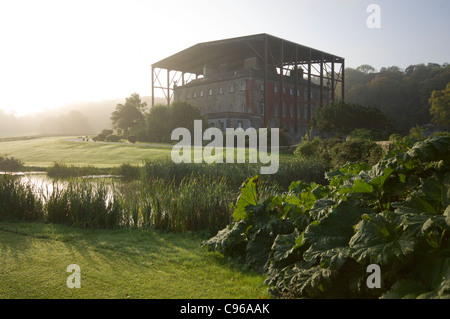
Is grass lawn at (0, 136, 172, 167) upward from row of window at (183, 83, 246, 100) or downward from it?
downward

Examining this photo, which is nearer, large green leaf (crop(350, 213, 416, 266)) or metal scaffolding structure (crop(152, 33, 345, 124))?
large green leaf (crop(350, 213, 416, 266))

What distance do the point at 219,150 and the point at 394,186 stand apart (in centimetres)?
2107

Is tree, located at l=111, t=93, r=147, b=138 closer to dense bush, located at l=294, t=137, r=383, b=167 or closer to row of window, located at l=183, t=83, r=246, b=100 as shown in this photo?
row of window, located at l=183, t=83, r=246, b=100

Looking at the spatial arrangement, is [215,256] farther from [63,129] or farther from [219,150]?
[63,129]

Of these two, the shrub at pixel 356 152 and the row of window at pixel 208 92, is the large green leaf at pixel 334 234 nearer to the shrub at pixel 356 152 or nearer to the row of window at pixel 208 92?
the shrub at pixel 356 152

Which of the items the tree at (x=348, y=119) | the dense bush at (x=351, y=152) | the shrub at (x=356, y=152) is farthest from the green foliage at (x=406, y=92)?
the shrub at (x=356, y=152)

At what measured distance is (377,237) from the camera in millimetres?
2928

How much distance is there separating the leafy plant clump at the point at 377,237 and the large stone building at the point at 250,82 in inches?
1361

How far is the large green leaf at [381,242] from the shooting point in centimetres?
273

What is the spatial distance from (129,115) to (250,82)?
59.6ft

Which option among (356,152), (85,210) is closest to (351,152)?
(356,152)

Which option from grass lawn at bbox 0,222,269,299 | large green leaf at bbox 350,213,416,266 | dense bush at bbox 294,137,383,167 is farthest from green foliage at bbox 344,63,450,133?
large green leaf at bbox 350,213,416,266

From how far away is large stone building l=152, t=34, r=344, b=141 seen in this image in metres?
40.0
